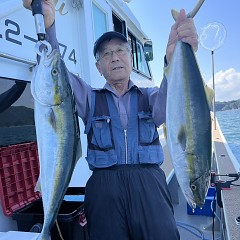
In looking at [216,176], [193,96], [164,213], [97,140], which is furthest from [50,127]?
[216,176]

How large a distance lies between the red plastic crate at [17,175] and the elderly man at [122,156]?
2.83 feet

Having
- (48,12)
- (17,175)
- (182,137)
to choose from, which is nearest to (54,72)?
(48,12)

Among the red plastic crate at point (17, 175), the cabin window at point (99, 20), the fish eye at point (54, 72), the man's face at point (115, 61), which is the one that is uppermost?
the cabin window at point (99, 20)

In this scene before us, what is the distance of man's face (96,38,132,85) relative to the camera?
2.28m

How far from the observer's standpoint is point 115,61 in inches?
89.0

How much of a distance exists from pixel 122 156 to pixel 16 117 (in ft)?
4.12

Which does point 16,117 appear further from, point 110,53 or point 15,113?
point 110,53

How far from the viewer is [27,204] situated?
2834 millimetres

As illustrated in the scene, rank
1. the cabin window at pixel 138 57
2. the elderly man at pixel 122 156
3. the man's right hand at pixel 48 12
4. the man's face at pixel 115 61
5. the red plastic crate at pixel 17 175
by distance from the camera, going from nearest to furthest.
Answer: the man's right hand at pixel 48 12 < the elderly man at pixel 122 156 < the man's face at pixel 115 61 < the red plastic crate at pixel 17 175 < the cabin window at pixel 138 57

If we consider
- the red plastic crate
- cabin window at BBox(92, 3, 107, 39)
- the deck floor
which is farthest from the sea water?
the red plastic crate

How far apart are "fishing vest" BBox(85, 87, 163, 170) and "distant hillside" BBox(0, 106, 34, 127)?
93 cm

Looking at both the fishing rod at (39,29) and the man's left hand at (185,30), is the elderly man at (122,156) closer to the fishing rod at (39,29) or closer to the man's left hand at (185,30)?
the fishing rod at (39,29)

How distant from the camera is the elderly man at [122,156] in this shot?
2068mm

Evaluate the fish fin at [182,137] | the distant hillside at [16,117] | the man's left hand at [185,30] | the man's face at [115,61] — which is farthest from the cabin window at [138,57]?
the fish fin at [182,137]
